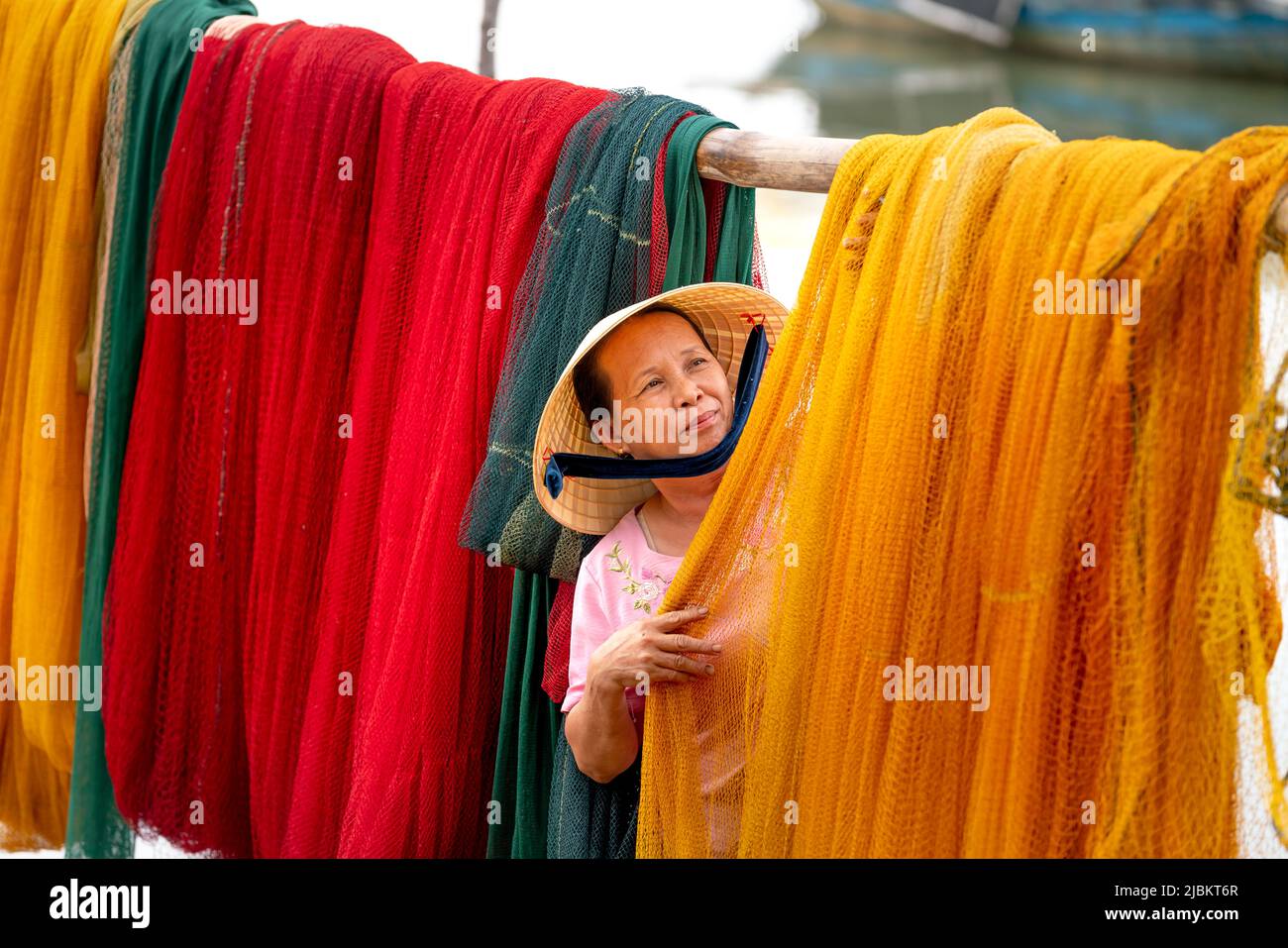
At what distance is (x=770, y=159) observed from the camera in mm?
2303

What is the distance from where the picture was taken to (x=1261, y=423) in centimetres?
167

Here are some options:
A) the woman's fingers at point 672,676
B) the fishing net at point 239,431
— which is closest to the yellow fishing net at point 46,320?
the fishing net at point 239,431

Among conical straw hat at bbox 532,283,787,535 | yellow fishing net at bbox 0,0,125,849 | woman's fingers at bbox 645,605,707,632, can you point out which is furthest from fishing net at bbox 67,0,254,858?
woman's fingers at bbox 645,605,707,632

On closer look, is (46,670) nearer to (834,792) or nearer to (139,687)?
(139,687)

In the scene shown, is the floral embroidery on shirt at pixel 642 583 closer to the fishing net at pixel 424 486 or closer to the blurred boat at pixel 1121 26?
the fishing net at pixel 424 486

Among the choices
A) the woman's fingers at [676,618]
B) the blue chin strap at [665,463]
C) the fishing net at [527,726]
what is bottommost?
the fishing net at [527,726]

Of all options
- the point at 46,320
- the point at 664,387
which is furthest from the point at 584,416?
the point at 46,320

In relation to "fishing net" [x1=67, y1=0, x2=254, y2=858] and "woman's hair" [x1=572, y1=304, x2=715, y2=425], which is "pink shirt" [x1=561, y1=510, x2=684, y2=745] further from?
"fishing net" [x1=67, y1=0, x2=254, y2=858]

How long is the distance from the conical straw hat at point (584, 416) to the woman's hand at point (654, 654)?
0.30 meters

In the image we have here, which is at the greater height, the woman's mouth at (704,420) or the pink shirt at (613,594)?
the woman's mouth at (704,420)

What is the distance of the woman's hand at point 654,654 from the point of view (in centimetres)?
220

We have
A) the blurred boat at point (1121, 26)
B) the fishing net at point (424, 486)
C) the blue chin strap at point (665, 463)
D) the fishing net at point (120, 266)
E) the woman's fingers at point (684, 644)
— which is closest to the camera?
the woman's fingers at point (684, 644)

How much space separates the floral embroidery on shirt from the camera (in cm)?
241
